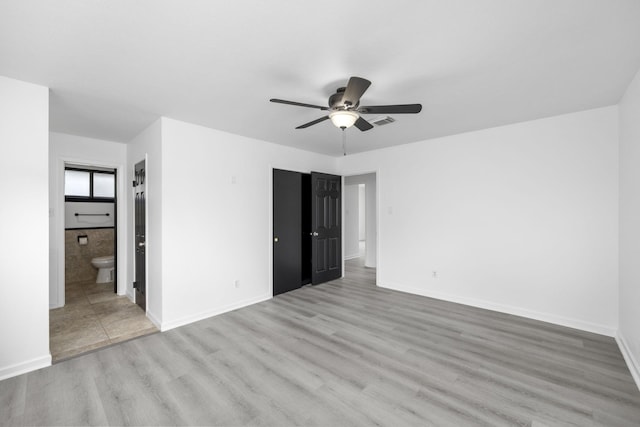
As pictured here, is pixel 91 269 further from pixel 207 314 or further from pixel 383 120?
pixel 383 120

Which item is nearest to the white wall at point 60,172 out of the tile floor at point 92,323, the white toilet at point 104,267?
the tile floor at point 92,323

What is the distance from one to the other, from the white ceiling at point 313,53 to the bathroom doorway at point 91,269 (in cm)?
248

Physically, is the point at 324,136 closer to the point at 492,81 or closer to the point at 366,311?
the point at 492,81

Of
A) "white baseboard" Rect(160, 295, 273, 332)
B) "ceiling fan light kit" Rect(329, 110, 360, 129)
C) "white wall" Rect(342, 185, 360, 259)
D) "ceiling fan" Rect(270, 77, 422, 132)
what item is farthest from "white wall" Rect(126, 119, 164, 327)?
"white wall" Rect(342, 185, 360, 259)

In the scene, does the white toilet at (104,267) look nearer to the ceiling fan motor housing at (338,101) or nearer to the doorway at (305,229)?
the doorway at (305,229)

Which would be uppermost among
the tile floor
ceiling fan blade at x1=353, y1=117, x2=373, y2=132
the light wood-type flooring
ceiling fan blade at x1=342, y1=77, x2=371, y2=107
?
ceiling fan blade at x1=342, y1=77, x2=371, y2=107

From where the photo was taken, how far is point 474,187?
3.96m

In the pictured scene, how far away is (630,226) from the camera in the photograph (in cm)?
251

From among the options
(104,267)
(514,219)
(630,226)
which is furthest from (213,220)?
(630,226)

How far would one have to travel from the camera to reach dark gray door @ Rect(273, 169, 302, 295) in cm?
454

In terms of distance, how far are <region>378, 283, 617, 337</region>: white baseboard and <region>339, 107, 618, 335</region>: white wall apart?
0.5 inches

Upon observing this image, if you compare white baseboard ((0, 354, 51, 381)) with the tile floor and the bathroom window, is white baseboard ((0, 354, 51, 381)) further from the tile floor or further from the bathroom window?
the bathroom window

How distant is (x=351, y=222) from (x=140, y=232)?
5.35 m

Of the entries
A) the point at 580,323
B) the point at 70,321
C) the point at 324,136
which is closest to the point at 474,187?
the point at 580,323
